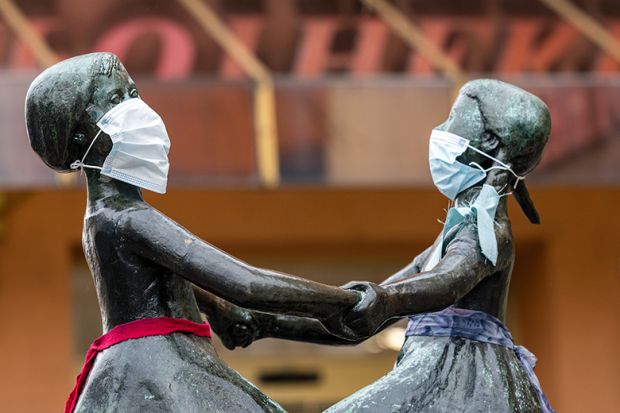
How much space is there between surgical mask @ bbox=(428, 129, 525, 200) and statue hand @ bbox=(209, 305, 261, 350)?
53 centimetres

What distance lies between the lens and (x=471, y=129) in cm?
354

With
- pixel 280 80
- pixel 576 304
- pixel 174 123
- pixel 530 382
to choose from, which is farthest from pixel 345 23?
pixel 530 382

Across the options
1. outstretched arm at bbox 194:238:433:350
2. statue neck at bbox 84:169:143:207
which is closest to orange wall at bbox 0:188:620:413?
outstretched arm at bbox 194:238:433:350

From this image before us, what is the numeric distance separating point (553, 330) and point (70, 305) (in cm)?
298

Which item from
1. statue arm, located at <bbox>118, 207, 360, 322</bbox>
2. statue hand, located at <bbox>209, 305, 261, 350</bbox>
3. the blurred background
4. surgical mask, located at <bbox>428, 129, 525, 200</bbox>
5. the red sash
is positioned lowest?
the red sash

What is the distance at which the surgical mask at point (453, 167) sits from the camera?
3.51 meters

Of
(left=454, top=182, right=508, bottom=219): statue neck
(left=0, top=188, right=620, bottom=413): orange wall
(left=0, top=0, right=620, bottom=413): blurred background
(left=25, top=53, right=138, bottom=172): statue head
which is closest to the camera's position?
(left=25, top=53, right=138, bottom=172): statue head

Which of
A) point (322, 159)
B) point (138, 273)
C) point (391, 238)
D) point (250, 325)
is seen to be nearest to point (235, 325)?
point (250, 325)

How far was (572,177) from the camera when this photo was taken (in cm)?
866

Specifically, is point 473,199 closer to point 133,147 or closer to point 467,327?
point 467,327

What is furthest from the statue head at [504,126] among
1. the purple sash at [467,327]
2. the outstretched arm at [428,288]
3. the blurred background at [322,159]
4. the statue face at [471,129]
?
the blurred background at [322,159]

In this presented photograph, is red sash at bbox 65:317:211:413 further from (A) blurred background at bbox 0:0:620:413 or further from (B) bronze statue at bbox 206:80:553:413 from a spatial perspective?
(A) blurred background at bbox 0:0:620:413

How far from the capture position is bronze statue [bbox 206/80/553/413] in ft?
10.7

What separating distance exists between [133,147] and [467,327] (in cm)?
80
